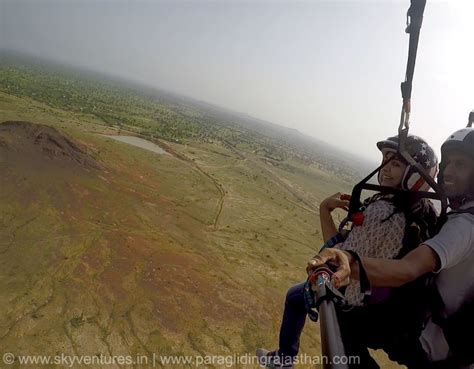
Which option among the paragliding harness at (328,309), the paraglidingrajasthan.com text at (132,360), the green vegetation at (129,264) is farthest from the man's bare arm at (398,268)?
the green vegetation at (129,264)

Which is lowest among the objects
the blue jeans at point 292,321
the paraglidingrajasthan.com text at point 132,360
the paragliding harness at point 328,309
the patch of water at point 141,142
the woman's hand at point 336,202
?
the paraglidingrajasthan.com text at point 132,360

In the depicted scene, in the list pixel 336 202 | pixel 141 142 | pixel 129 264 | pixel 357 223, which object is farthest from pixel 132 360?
pixel 141 142

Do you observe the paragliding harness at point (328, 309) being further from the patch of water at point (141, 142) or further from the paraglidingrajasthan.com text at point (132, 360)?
the patch of water at point (141, 142)

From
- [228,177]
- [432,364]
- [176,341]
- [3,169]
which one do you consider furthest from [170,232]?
[228,177]

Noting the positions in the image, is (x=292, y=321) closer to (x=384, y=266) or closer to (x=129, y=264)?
(x=384, y=266)

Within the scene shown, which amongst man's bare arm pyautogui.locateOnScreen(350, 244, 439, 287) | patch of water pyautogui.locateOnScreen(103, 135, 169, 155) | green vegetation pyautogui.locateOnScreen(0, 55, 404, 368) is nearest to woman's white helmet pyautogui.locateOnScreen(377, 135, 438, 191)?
man's bare arm pyautogui.locateOnScreen(350, 244, 439, 287)

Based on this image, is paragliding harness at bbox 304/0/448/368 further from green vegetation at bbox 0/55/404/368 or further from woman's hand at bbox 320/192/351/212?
green vegetation at bbox 0/55/404/368

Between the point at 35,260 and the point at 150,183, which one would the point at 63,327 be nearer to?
the point at 35,260
